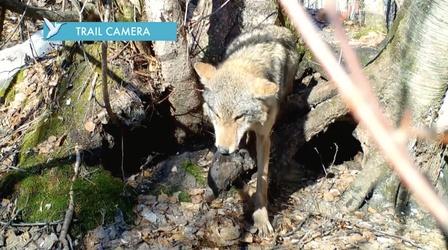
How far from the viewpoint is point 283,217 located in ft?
17.4

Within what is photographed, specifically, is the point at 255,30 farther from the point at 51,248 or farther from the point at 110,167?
the point at 51,248

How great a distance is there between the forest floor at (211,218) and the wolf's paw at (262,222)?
63 millimetres

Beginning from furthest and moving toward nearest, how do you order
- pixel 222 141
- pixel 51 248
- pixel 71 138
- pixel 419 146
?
pixel 71 138
pixel 419 146
pixel 51 248
pixel 222 141

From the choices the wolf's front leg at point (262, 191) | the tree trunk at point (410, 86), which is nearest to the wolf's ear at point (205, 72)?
the wolf's front leg at point (262, 191)

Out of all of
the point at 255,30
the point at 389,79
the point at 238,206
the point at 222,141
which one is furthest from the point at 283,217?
the point at 255,30

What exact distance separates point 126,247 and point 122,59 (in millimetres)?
2069

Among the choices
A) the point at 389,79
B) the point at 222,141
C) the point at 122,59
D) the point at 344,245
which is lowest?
the point at 344,245

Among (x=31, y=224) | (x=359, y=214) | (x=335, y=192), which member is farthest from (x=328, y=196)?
(x=31, y=224)

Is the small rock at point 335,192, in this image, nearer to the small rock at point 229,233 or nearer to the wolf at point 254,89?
the wolf at point 254,89

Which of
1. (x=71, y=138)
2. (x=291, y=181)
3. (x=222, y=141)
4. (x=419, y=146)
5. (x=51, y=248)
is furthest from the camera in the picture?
(x=291, y=181)

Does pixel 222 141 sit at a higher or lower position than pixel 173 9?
lower

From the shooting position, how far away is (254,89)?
14.9 ft

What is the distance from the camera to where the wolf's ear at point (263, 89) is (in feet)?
14.7

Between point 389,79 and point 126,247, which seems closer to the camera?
point 126,247
